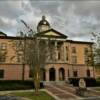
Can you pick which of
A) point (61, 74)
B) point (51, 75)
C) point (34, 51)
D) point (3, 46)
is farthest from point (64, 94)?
point (3, 46)

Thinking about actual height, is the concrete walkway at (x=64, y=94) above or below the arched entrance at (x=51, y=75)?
below

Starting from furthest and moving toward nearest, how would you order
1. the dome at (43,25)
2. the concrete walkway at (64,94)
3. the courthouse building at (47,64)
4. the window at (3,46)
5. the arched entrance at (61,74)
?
the dome at (43,25) → the arched entrance at (61,74) → the window at (3,46) → the courthouse building at (47,64) → the concrete walkway at (64,94)

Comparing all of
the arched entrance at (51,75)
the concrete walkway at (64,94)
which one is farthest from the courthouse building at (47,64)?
the concrete walkway at (64,94)

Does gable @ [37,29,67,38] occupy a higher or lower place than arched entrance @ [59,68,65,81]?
higher

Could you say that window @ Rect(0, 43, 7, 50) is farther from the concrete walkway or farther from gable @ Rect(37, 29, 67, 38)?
the concrete walkway

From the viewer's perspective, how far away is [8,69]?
5441cm

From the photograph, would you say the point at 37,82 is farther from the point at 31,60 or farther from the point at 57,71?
the point at 57,71

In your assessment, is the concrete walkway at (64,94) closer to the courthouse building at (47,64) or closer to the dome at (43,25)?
the courthouse building at (47,64)

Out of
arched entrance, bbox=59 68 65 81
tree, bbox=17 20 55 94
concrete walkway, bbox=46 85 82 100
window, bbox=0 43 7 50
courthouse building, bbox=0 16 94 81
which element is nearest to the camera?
concrete walkway, bbox=46 85 82 100

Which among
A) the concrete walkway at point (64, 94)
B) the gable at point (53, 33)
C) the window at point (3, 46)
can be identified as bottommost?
the concrete walkway at point (64, 94)

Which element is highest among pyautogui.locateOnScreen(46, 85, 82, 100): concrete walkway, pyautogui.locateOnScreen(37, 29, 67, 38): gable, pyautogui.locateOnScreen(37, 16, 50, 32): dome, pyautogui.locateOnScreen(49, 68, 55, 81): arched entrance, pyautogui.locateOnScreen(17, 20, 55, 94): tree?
pyautogui.locateOnScreen(37, 16, 50, 32): dome

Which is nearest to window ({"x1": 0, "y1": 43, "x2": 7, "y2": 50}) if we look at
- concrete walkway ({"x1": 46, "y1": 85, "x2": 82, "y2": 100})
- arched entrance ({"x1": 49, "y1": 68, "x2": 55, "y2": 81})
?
arched entrance ({"x1": 49, "y1": 68, "x2": 55, "y2": 81})

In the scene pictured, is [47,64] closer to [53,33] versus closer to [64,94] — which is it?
[53,33]

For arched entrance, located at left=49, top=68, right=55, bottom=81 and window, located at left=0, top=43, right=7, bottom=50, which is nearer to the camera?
window, located at left=0, top=43, right=7, bottom=50
